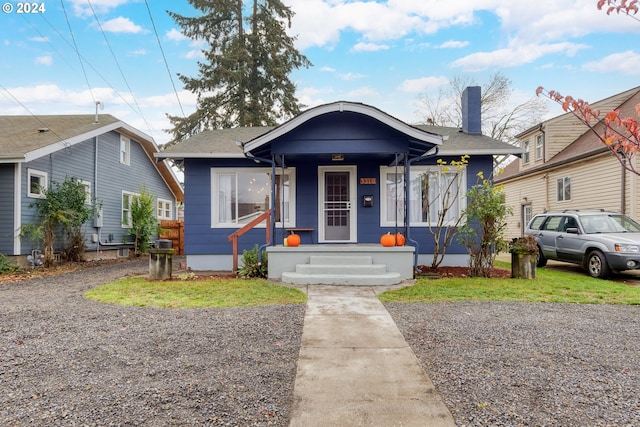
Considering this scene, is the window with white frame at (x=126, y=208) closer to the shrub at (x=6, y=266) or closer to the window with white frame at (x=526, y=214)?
the shrub at (x=6, y=266)

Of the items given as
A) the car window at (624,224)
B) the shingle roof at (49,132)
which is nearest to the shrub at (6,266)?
the shingle roof at (49,132)

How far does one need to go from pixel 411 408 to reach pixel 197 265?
25.1ft

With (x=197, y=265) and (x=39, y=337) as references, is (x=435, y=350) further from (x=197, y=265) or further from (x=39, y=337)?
(x=197, y=265)

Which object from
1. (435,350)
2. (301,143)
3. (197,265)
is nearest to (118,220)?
Answer: (197,265)

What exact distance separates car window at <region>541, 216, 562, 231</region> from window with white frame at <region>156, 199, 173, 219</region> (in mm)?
15898

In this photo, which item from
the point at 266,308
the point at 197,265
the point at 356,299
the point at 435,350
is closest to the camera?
the point at 435,350

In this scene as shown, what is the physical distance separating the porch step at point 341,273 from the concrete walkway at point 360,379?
2211 millimetres

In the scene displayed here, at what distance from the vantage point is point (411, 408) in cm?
228

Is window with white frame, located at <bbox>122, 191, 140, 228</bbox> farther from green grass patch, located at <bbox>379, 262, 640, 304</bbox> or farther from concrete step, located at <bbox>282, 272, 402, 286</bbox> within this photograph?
green grass patch, located at <bbox>379, 262, 640, 304</bbox>

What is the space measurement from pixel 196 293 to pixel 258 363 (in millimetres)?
3300

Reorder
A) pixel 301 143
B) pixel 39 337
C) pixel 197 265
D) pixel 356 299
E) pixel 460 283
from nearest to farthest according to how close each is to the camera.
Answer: pixel 39 337
pixel 356 299
pixel 460 283
pixel 301 143
pixel 197 265

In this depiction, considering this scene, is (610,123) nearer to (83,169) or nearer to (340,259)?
(340,259)

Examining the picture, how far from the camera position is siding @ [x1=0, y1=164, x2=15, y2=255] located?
30.5ft

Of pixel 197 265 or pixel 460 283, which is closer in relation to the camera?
pixel 460 283
